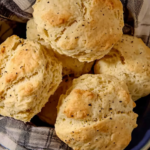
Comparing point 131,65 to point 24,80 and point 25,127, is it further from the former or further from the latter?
point 25,127

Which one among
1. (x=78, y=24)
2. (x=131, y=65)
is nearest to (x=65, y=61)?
(x=78, y=24)

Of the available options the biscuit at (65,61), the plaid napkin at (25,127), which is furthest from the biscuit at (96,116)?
the biscuit at (65,61)

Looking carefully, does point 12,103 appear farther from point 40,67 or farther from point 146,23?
point 146,23

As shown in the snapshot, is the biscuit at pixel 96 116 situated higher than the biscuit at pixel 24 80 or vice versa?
the biscuit at pixel 24 80

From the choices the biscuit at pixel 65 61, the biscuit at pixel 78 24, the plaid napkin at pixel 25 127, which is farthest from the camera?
the biscuit at pixel 65 61

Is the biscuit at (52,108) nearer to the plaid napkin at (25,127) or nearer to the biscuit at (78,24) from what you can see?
the plaid napkin at (25,127)

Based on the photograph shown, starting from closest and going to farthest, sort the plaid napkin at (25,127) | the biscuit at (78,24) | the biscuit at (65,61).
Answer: the biscuit at (78,24) < the plaid napkin at (25,127) < the biscuit at (65,61)

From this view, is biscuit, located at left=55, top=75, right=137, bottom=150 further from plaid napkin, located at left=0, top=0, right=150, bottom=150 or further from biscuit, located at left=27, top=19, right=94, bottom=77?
biscuit, located at left=27, top=19, right=94, bottom=77
